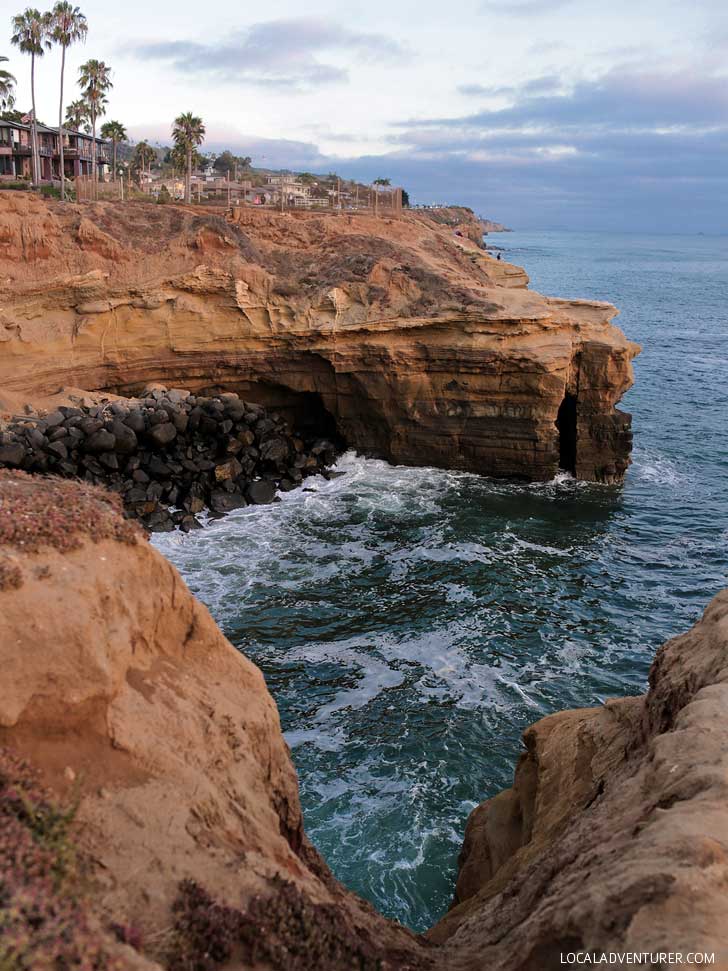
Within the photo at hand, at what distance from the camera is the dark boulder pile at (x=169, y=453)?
2619 cm

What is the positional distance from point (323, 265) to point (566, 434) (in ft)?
39.8

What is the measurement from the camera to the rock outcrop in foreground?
6.16m

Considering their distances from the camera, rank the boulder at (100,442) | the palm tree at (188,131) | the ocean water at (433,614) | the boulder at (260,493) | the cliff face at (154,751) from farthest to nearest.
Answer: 1. the palm tree at (188,131)
2. the boulder at (260,493)
3. the boulder at (100,442)
4. the ocean water at (433,614)
5. the cliff face at (154,751)

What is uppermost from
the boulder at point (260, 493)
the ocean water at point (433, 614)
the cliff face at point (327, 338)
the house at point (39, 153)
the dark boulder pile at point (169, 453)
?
the house at point (39, 153)

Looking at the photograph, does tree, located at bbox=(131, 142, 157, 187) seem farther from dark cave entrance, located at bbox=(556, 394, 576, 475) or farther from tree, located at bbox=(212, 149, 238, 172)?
dark cave entrance, located at bbox=(556, 394, 576, 475)

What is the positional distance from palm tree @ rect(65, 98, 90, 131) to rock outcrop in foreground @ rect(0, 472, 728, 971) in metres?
68.4

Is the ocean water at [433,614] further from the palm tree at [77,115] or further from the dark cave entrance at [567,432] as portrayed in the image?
the palm tree at [77,115]

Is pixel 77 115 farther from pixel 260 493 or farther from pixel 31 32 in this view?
pixel 260 493

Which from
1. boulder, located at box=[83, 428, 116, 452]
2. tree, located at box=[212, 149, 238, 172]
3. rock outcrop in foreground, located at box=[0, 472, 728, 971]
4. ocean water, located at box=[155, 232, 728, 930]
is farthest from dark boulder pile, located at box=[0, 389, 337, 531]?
tree, located at box=[212, 149, 238, 172]

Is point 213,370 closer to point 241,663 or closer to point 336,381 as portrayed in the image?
point 336,381

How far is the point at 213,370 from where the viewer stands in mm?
32094

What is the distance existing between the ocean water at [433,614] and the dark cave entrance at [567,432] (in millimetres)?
2095

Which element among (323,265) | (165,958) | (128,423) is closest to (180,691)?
(165,958)

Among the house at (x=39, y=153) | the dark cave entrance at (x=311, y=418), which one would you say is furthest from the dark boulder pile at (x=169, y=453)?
the house at (x=39, y=153)
